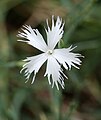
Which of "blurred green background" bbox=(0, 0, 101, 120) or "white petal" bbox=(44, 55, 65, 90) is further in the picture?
"blurred green background" bbox=(0, 0, 101, 120)

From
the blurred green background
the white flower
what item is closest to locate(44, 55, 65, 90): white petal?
the white flower

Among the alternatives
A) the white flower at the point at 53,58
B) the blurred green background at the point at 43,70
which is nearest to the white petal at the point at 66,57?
the white flower at the point at 53,58

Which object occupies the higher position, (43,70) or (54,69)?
(43,70)

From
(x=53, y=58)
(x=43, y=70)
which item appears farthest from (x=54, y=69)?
(x=43, y=70)

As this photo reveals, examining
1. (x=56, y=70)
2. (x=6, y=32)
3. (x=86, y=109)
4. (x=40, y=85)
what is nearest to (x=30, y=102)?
(x=40, y=85)

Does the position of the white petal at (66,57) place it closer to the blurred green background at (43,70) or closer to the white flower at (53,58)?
the white flower at (53,58)

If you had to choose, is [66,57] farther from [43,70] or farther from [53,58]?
[43,70]

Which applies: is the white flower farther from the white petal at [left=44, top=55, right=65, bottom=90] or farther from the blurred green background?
the blurred green background

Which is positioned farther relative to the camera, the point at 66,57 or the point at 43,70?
the point at 43,70

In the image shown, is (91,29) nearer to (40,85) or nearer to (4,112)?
(40,85)
